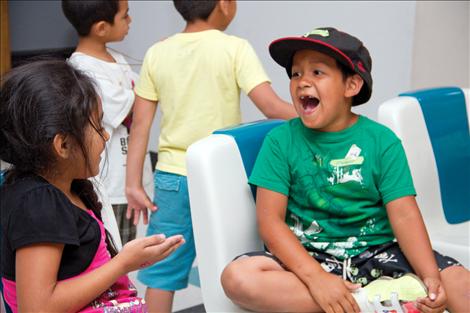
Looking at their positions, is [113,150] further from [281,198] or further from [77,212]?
[77,212]

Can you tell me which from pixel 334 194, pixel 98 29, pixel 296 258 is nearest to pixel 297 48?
pixel 334 194

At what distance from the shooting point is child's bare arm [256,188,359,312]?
5.44ft

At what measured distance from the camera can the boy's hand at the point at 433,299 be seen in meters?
1.65

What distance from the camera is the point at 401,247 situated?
1793mm

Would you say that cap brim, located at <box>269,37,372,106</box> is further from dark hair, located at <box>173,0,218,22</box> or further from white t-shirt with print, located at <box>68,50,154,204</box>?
white t-shirt with print, located at <box>68,50,154,204</box>

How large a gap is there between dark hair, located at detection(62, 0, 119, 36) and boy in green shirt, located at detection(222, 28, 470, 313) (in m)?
1.05

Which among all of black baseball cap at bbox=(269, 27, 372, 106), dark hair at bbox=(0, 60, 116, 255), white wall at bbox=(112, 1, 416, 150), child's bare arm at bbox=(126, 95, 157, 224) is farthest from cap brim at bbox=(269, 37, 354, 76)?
white wall at bbox=(112, 1, 416, 150)

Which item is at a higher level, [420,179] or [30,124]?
[30,124]

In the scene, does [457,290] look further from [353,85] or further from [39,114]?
[39,114]

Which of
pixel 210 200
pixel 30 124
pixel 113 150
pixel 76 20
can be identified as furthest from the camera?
pixel 76 20

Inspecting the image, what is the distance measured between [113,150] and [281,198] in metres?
0.94

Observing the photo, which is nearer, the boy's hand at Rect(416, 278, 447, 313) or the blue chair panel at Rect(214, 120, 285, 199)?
the boy's hand at Rect(416, 278, 447, 313)

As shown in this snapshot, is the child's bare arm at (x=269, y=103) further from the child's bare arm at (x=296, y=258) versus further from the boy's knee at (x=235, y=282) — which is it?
the boy's knee at (x=235, y=282)

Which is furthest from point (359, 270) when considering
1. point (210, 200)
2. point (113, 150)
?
point (113, 150)
